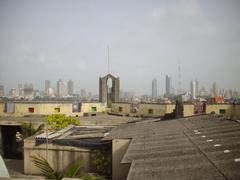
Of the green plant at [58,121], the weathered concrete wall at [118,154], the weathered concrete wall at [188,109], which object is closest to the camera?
the weathered concrete wall at [118,154]

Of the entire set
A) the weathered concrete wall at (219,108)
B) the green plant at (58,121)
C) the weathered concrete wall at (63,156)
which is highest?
the weathered concrete wall at (219,108)

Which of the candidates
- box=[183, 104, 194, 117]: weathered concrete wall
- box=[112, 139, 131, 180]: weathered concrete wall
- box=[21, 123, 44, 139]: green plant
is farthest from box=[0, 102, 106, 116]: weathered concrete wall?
box=[112, 139, 131, 180]: weathered concrete wall

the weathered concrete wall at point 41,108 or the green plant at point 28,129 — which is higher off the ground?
the weathered concrete wall at point 41,108

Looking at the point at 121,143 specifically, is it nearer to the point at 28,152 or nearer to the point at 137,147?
the point at 137,147

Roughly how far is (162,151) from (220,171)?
129 inches

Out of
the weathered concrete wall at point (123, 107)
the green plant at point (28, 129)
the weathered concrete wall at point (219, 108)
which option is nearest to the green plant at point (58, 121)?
the green plant at point (28, 129)

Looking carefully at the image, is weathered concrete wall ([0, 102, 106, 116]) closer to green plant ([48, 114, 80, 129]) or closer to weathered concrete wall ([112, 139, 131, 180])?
green plant ([48, 114, 80, 129])

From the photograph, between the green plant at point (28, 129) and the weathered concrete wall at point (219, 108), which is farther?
the weathered concrete wall at point (219, 108)

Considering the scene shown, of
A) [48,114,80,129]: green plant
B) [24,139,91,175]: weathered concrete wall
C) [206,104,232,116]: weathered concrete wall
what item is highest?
[206,104,232,116]: weathered concrete wall

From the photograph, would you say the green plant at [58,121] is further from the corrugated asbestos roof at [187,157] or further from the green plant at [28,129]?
the corrugated asbestos roof at [187,157]

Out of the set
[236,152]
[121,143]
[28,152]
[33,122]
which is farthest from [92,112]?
[236,152]

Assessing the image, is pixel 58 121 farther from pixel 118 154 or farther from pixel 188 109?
pixel 188 109

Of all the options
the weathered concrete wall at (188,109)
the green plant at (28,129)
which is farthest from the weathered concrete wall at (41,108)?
the weathered concrete wall at (188,109)

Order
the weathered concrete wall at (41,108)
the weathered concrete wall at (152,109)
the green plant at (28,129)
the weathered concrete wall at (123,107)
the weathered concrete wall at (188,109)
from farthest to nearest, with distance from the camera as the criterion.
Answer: the weathered concrete wall at (123,107), the weathered concrete wall at (41,108), the weathered concrete wall at (152,109), the weathered concrete wall at (188,109), the green plant at (28,129)
